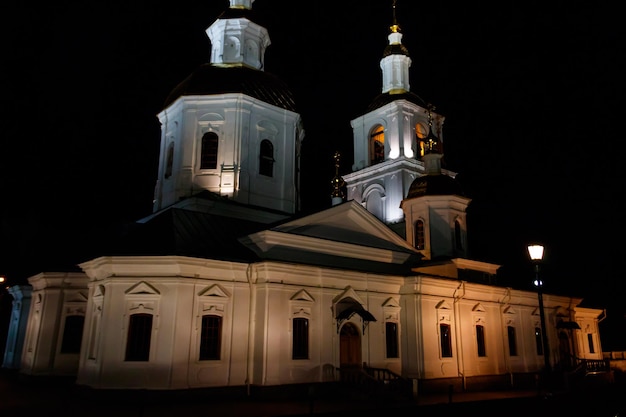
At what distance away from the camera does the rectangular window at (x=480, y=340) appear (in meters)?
23.1

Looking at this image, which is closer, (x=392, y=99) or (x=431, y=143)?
(x=431, y=143)

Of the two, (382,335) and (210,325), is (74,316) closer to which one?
(210,325)

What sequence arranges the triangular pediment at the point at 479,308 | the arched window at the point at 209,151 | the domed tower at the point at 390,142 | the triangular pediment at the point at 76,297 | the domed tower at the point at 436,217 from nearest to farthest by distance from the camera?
the triangular pediment at the point at 76,297 → the arched window at the point at 209,151 → the triangular pediment at the point at 479,308 → the domed tower at the point at 436,217 → the domed tower at the point at 390,142

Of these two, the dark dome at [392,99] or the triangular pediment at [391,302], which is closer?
the triangular pediment at [391,302]

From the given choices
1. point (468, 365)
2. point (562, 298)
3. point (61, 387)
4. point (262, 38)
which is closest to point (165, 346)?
point (61, 387)

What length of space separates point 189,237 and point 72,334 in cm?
702

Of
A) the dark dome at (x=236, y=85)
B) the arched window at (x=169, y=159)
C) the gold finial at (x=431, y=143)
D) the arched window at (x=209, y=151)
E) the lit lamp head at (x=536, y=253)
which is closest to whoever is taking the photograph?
the lit lamp head at (x=536, y=253)

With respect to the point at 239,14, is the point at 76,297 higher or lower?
lower

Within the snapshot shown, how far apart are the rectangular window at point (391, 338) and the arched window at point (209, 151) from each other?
9.93 meters

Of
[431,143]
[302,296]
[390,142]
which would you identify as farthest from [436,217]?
[302,296]

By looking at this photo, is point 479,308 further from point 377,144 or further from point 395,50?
point 395,50

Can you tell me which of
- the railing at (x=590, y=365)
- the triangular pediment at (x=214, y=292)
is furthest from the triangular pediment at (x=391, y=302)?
the railing at (x=590, y=365)

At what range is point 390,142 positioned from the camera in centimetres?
2895

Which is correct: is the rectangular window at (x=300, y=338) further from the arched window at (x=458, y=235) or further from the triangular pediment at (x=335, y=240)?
the arched window at (x=458, y=235)
